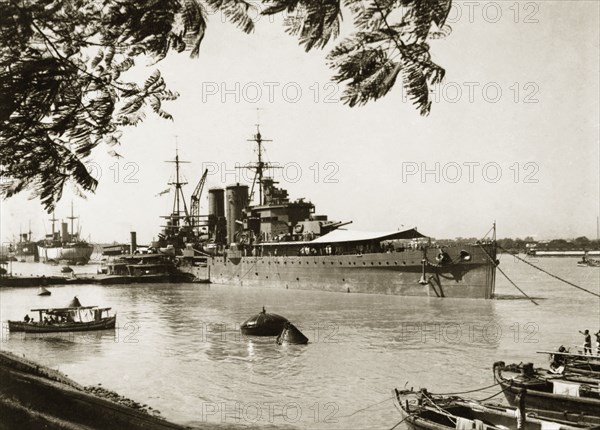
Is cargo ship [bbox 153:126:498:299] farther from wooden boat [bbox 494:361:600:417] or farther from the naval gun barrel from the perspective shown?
wooden boat [bbox 494:361:600:417]

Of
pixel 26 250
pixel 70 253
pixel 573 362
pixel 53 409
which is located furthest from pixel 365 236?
pixel 26 250

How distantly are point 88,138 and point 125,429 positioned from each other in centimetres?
326

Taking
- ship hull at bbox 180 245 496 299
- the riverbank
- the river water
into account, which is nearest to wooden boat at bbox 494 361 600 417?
the river water

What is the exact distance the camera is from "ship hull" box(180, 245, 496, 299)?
34875 millimetres

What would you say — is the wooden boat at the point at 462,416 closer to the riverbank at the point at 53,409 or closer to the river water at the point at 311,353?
the river water at the point at 311,353

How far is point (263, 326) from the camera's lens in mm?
23953

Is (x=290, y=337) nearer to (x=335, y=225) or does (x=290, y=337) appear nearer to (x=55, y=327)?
(x=55, y=327)

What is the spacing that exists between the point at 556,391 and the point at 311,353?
31.1 ft

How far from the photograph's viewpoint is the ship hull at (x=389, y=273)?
114 feet

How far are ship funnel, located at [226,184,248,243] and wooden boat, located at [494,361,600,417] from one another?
165ft

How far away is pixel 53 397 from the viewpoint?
21.4 ft

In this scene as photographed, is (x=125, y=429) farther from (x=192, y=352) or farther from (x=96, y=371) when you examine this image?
(x=192, y=352)

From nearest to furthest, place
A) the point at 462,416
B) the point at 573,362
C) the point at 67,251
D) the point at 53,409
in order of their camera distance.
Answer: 1. the point at 53,409
2. the point at 462,416
3. the point at 573,362
4. the point at 67,251

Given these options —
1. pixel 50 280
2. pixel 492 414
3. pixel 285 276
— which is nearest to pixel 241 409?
pixel 492 414
